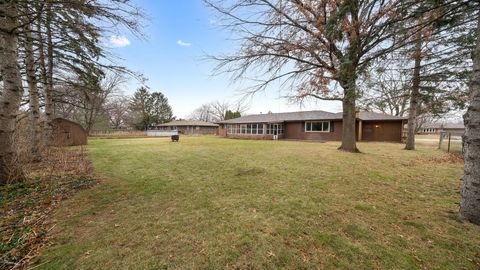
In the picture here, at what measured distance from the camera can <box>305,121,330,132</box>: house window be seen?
72.1 feet

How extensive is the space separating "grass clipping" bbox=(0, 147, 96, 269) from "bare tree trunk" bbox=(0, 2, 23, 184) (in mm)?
550

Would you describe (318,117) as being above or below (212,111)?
below

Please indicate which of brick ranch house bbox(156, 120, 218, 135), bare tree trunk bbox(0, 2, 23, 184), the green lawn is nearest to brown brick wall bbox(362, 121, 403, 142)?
the green lawn

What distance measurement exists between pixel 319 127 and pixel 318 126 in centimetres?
16

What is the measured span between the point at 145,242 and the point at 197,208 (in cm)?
120

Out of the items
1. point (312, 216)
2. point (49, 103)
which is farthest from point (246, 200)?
point (49, 103)

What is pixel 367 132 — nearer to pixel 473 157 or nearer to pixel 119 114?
pixel 473 157

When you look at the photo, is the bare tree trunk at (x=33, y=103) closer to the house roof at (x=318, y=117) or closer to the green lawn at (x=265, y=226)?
the green lawn at (x=265, y=226)

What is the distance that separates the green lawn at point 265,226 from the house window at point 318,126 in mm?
16874

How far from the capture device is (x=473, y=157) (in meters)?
3.06

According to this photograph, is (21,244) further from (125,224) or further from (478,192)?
(478,192)

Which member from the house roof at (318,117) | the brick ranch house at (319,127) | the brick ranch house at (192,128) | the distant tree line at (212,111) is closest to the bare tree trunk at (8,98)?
the brick ranch house at (319,127)

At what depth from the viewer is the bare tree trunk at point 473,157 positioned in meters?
3.02

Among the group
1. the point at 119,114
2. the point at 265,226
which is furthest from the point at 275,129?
the point at 119,114
